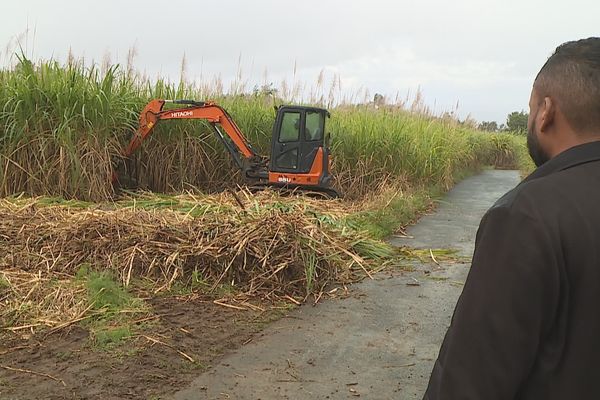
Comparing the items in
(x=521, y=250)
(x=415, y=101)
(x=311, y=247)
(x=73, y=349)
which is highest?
(x=415, y=101)

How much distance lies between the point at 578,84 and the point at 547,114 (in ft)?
0.28

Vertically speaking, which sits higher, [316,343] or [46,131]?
[46,131]

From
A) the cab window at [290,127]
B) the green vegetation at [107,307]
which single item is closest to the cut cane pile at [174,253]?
the green vegetation at [107,307]

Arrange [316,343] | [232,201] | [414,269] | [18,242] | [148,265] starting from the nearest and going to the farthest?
[316,343], [148,265], [18,242], [414,269], [232,201]

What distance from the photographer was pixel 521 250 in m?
1.08

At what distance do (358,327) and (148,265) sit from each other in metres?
1.79

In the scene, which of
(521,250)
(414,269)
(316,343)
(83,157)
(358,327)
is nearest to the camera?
(521,250)

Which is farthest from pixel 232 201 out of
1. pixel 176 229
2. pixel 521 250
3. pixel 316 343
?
pixel 521 250

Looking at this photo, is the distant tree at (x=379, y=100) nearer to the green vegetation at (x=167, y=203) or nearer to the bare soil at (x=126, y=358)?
the green vegetation at (x=167, y=203)

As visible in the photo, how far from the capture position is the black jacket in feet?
3.50

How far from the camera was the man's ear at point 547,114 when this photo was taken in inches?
47.7

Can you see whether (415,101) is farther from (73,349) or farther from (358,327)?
(73,349)

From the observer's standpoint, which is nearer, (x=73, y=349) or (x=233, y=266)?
(x=73, y=349)

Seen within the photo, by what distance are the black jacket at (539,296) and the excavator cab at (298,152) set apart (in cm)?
775
